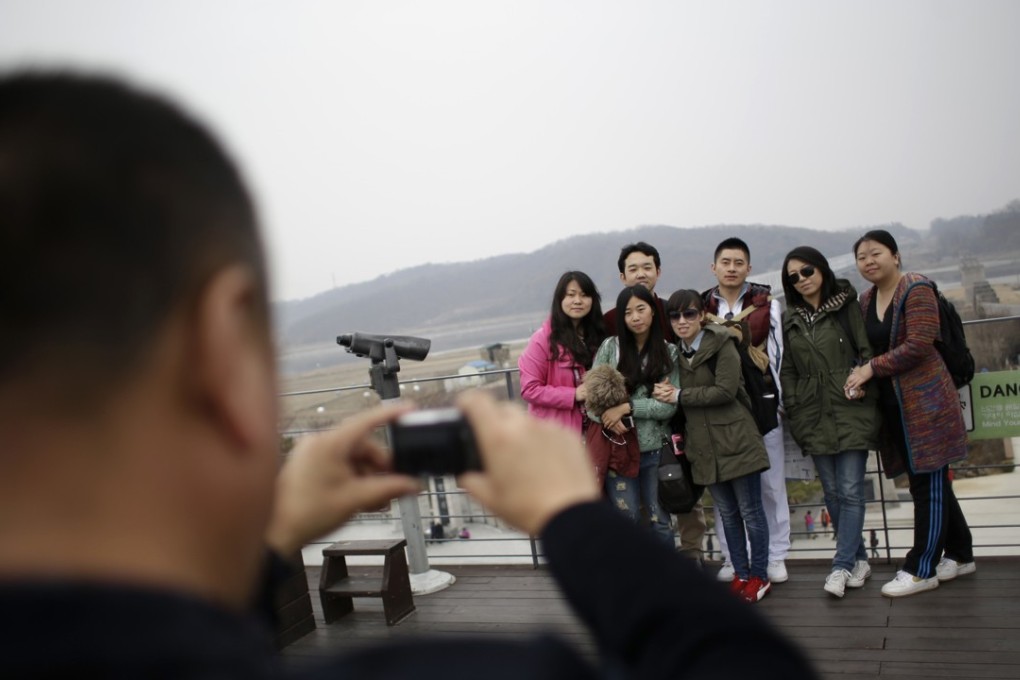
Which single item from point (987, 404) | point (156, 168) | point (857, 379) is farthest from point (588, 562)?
point (987, 404)

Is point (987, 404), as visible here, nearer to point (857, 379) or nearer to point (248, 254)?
point (857, 379)

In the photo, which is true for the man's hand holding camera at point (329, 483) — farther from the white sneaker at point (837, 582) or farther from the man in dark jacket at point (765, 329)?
the white sneaker at point (837, 582)

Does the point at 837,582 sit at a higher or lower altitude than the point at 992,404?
lower

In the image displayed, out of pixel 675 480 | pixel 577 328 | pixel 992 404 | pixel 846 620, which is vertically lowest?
pixel 846 620

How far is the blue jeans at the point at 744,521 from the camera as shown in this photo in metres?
3.63

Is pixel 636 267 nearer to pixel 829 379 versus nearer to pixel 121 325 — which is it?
pixel 829 379

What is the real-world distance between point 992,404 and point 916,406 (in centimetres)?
55

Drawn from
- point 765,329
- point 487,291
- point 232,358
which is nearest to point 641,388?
point 765,329

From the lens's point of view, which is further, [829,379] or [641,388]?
[641,388]

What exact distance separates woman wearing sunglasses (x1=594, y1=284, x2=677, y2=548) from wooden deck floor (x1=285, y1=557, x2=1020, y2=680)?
59 centimetres

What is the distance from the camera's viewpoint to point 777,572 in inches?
150

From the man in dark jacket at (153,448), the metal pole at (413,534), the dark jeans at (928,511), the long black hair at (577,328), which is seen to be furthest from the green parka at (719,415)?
the man in dark jacket at (153,448)

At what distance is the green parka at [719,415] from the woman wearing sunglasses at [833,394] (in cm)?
29

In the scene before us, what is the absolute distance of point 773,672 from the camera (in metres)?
0.41
